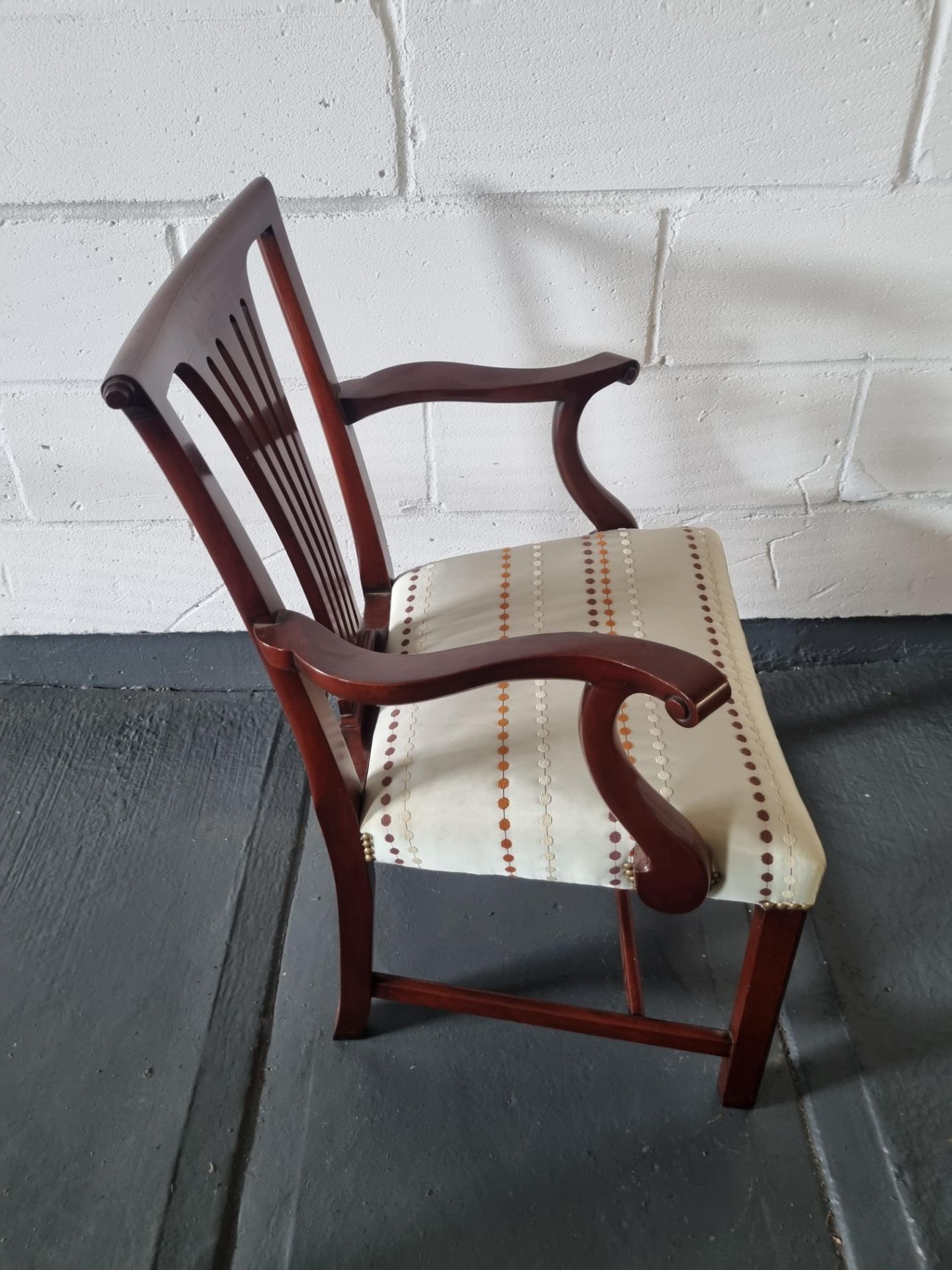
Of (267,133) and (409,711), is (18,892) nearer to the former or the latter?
(409,711)

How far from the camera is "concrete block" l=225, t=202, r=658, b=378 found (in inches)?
54.2

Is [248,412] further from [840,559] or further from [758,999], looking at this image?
[840,559]

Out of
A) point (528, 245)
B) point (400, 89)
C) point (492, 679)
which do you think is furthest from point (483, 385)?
point (492, 679)

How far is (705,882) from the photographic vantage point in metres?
0.94

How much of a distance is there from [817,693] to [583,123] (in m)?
1.05

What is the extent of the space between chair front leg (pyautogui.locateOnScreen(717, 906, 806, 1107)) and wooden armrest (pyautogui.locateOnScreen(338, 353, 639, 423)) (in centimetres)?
66

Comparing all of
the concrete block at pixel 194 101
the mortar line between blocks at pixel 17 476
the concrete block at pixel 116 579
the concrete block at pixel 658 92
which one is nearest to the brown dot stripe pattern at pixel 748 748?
the concrete block at pixel 658 92

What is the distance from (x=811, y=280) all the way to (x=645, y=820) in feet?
3.04

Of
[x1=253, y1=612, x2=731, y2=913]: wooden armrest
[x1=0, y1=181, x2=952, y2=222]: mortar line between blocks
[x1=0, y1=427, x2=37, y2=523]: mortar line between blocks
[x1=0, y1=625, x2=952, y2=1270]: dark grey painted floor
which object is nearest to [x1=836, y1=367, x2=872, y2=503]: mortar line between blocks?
[x1=0, y1=181, x2=952, y2=222]: mortar line between blocks

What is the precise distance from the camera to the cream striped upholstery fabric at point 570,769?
3.14ft

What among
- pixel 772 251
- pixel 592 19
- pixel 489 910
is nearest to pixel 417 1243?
pixel 489 910

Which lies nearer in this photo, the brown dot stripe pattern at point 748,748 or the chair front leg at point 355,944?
the brown dot stripe pattern at point 748,748

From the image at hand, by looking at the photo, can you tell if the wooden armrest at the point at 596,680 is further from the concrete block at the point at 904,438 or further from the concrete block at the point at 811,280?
the concrete block at the point at 904,438

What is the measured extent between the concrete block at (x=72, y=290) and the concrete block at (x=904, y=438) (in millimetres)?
1112
